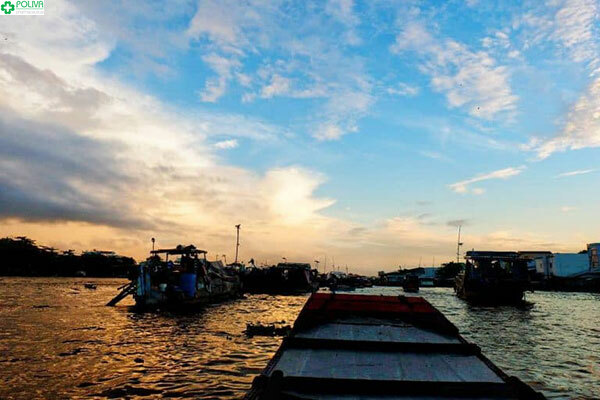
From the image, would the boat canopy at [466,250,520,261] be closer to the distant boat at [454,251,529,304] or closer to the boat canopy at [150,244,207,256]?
the distant boat at [454,251,529,304]

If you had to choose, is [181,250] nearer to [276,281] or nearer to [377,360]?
[377,360]

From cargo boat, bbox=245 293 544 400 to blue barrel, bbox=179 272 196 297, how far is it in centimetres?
3018

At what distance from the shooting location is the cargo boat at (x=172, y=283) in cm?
3700

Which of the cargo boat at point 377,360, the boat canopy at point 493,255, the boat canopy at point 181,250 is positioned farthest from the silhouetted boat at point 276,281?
the cargo boat at point 377,360

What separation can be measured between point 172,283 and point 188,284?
4.85ft

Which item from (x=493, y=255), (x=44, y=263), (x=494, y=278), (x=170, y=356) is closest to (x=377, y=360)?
(x=170, y=356)

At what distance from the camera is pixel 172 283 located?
38.8 m

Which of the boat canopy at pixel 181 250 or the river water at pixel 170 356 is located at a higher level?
the boat canopy at pixel 181 250

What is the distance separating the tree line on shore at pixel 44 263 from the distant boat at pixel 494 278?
12447 centimetres

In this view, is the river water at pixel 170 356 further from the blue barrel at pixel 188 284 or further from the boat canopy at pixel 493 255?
the boat canopy at pixel 493 255

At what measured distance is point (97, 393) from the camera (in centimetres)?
1170

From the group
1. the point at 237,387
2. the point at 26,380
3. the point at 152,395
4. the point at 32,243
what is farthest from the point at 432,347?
the point at 32,243

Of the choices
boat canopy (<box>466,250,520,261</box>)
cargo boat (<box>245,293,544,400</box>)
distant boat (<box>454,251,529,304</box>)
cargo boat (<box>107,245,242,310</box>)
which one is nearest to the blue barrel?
cargo boat (<box>107,245,242,310</box>)

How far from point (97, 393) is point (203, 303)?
3188 centimetres
